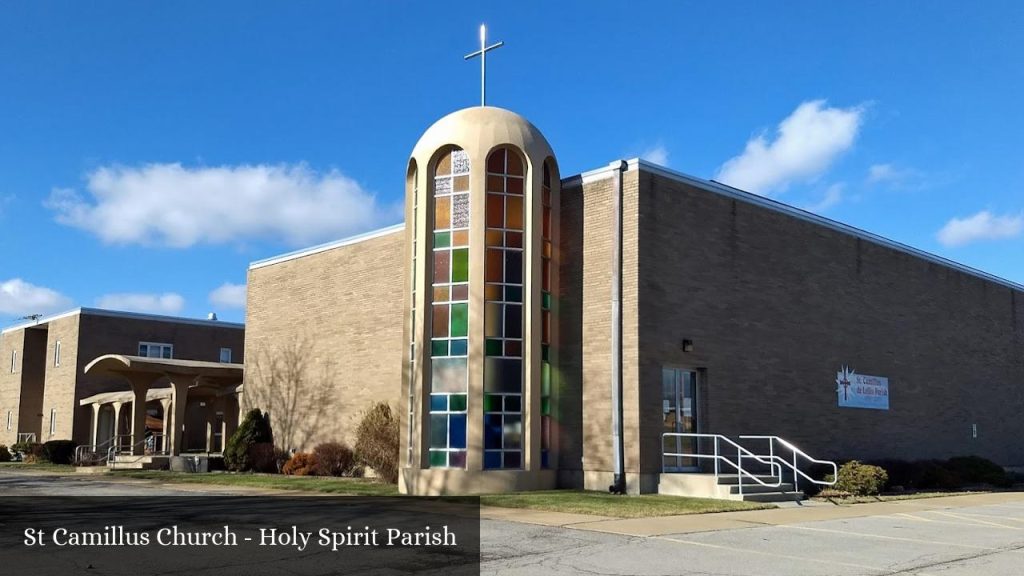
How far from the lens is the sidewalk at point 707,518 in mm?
14617

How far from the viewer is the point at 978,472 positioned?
27344 mm

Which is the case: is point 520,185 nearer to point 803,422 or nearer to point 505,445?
point 505,445

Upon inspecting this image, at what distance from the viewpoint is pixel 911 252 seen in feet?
99.7

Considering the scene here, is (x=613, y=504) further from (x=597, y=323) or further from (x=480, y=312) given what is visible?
(x=480, y=312)

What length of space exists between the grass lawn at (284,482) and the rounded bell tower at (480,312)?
1.24m

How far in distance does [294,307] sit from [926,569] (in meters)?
24.4

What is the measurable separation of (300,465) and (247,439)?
11.4 feet

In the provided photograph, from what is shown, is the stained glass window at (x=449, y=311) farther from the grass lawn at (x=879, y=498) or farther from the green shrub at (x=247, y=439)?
the green shrub at (x=247, y=439)

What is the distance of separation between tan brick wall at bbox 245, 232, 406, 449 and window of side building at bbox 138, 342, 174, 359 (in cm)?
1687

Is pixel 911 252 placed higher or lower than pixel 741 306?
higher

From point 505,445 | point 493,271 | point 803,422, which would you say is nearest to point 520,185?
point 493,271

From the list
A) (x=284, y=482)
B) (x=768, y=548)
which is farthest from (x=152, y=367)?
(x=768, y=548)

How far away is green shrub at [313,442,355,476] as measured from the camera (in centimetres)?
2817

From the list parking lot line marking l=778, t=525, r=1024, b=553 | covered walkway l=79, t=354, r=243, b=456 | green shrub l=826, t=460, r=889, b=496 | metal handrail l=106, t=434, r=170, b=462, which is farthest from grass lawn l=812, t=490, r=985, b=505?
metal handrail l=106, t=434, r=170, b=462
